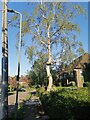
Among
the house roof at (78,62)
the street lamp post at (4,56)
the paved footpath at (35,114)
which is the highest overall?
the house roof at (78,62)

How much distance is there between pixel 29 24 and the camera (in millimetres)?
31562

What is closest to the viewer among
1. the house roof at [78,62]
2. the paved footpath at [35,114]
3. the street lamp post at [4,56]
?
the street lamp post at [4,56]

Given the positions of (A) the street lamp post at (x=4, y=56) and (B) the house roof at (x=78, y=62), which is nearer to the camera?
(A) the street lamp post at (x=4, y=56)

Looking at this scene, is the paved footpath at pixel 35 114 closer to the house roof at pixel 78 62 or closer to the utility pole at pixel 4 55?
the utility pole at pixel 4 55

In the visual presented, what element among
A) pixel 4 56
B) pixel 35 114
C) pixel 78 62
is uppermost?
pixel 78 62

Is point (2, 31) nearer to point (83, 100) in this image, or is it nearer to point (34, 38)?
point (83, 100)

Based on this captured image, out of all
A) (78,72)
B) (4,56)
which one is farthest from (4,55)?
(78,72)

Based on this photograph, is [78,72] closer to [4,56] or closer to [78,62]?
[78,62]

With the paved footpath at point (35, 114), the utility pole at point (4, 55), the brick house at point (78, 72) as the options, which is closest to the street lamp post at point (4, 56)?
the utility pole at point (4, 55)

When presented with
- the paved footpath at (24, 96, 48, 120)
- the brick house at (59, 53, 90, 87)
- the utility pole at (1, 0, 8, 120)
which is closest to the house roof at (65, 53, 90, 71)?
the brick house at (59, 53, 90, 87)

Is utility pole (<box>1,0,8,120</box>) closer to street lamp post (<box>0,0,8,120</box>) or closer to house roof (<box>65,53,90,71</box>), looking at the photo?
street lamp post (<box>0,0,8,120</box>)

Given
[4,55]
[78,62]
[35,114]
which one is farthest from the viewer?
[78,62]

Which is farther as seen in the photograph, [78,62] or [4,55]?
[78,62]

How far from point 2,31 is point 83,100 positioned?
354cm
